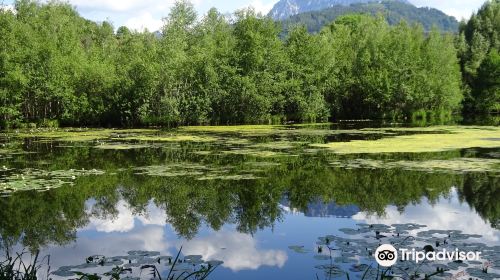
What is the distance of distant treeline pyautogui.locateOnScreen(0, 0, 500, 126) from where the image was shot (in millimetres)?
42750

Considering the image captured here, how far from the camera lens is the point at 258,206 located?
11953 mm

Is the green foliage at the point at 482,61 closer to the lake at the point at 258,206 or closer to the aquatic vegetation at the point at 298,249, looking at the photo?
the lake at the point at 258,206

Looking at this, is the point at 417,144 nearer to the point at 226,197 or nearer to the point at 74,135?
the point at 226,197

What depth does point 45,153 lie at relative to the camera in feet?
73.8

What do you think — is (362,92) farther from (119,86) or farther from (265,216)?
(265,216)

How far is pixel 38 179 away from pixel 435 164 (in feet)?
43.7

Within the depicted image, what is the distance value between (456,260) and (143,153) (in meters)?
17.0

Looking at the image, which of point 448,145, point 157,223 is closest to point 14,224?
point 157,223

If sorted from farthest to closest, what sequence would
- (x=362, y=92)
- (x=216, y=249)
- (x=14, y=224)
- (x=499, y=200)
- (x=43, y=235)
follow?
(x=362, y=92) < (x=499, y=200) < (x=14, y=224) < (x=43, y=235) < (x=216, y=249)

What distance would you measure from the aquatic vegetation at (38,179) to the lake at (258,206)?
0.19ft

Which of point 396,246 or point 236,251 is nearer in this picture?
point 396,246

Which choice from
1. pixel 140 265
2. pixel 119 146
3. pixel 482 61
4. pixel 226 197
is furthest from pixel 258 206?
pixel 482 61

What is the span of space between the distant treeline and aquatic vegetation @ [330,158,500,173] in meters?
26.1

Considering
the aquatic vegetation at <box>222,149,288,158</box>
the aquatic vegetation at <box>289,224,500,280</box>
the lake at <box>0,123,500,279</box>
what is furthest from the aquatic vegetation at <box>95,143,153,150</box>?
the aquatic vegetation at <box>289,224,500,280</box>
